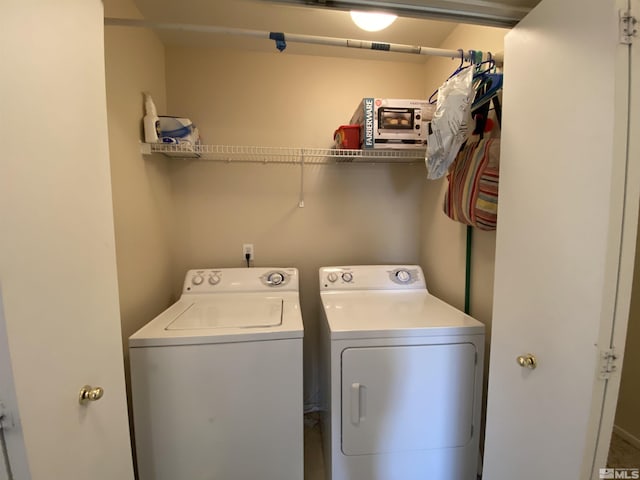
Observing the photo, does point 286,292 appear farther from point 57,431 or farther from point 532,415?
point 532,415

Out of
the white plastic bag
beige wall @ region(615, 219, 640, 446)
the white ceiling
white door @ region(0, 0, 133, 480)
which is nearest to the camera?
white door @ region(0, 0, 133, 480)

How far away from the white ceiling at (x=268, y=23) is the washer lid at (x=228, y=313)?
1684 millimetres

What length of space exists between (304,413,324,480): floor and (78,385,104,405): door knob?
4.52 ft

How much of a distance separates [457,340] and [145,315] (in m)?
1.72

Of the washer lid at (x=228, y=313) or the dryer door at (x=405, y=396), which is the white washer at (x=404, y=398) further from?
the washer lid at (x=228, y=313)

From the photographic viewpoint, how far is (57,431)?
0.63m

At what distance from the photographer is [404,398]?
1199 millimetres

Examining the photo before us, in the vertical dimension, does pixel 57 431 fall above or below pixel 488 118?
below

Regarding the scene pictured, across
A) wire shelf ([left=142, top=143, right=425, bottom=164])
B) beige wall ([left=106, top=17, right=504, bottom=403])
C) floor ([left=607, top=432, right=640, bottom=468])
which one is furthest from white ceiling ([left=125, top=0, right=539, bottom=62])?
floor ([left=607, top=432, right=640, bottom=468])

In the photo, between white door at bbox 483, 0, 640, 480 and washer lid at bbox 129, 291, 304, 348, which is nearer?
white door at bbox 483, 0, 640, 480

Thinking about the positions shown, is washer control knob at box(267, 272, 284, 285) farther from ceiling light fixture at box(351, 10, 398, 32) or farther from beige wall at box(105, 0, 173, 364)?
ceiling light fixture at box(351, 10, 398, 32)

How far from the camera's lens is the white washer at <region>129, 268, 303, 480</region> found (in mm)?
1117

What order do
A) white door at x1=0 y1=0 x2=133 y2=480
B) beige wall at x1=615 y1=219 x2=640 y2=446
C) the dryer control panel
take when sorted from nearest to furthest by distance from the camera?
white door at x1=0 y1=0 x2=133 y2=480
beige wall at x1=615 y1=219 x2=640 y2=446
the dryer control panel

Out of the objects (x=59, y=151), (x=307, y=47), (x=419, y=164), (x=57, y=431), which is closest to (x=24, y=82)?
(x=59, y=151)
